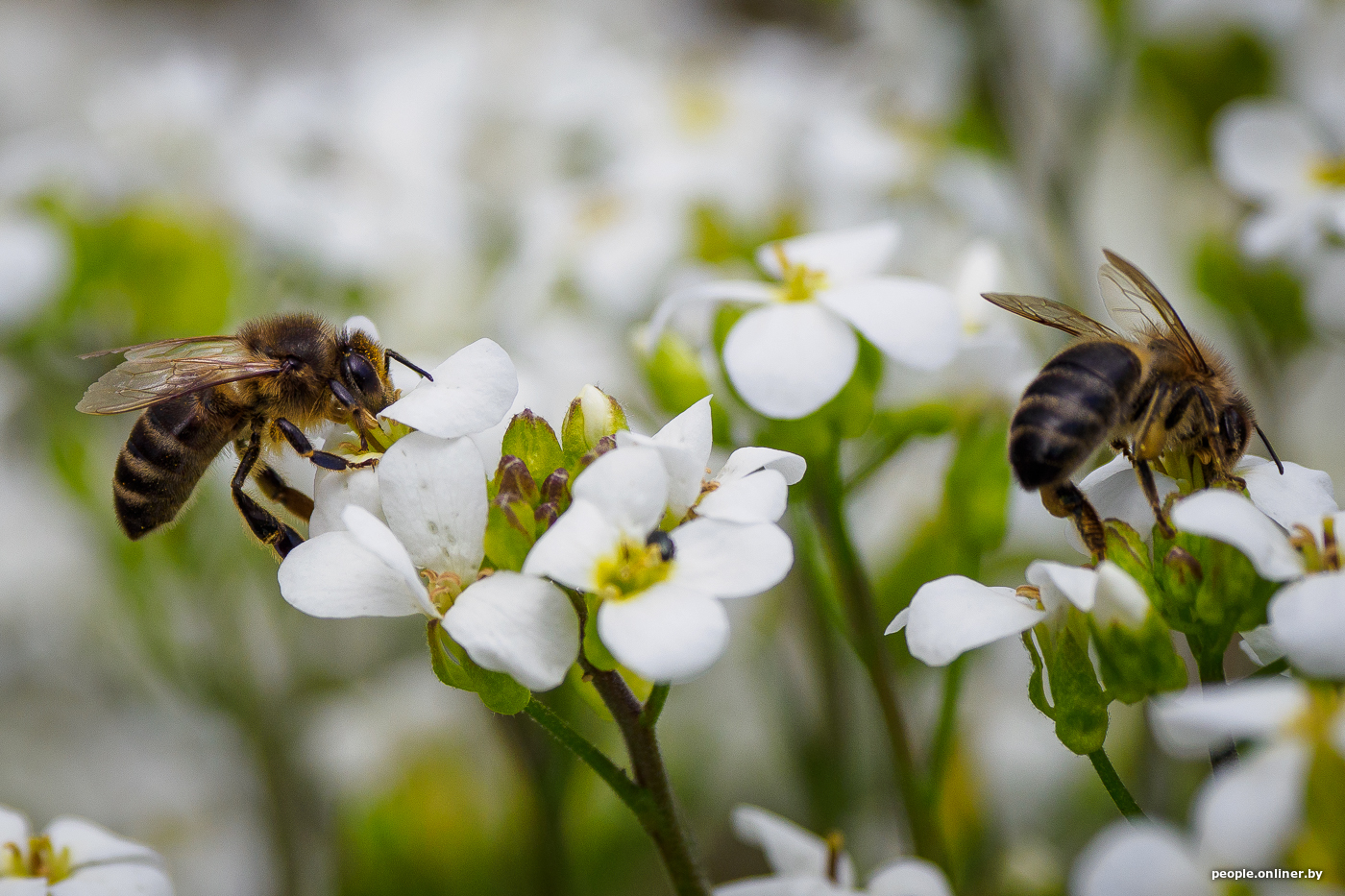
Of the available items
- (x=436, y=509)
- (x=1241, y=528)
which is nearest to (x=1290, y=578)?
(x=1241, y=528)

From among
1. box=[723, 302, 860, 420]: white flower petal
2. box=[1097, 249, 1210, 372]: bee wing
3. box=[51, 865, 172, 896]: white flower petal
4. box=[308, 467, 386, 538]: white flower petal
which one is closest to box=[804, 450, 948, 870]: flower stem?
box=[723, 302, 860, 420]: white flower petal

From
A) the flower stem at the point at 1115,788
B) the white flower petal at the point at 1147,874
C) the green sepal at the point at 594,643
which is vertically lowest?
the flower stem at the point at 1115,788

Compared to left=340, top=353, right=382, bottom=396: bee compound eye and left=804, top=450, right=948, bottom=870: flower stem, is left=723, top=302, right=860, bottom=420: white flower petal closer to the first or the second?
left=804, top=450, right=948, bottom=870: flower stem

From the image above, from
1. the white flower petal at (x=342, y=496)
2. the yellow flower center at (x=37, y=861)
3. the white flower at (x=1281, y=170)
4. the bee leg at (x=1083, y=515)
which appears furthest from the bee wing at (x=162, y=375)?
the white flower at (x=1281, y=170)

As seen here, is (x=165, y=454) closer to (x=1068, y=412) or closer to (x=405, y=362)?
(x=405, y=362)

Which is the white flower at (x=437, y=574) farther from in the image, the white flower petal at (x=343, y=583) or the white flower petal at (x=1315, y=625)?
the white flower petal at (x=1315, y=625)

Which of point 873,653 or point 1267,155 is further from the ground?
point 1267,155
